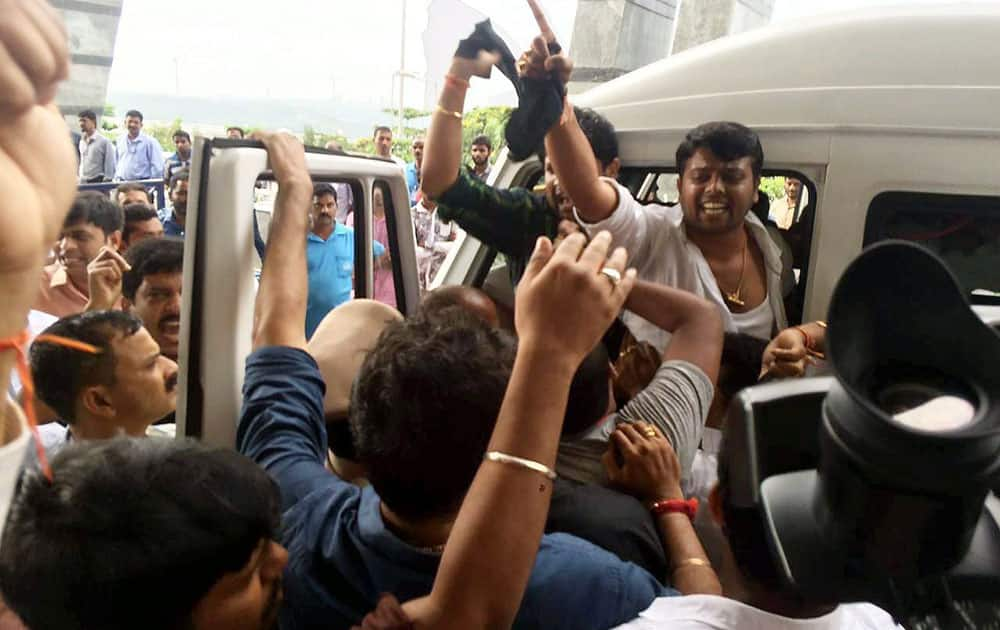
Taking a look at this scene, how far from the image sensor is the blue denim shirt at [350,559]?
1068mm

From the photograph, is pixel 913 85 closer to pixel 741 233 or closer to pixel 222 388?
pixel 741 233

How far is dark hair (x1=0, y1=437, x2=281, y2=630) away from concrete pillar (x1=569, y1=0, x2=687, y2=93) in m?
7.81

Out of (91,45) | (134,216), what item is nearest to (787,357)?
(91,45)

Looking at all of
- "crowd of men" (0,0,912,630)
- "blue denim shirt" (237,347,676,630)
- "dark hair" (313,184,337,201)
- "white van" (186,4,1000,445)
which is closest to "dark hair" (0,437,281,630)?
"crowd of men" (0,0,912,630)

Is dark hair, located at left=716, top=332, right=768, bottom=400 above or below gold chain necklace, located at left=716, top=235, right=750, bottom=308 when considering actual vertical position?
below

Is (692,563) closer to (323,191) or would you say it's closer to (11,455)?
(11,455)

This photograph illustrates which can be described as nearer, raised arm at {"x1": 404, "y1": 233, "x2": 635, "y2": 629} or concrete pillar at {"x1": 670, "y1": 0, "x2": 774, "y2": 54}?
raised arm at {"x1": 404, "y1": 233, "x2": 635, "y2": 629}

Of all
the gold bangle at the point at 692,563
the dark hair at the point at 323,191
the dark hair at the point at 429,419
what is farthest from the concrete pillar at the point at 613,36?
the dark hair at the point at 429,419

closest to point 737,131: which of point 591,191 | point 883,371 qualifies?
point 591,191

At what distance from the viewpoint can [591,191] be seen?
81.7 inches

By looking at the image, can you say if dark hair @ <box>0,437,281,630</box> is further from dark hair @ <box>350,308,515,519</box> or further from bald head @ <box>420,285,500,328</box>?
bald head @ <box>420,285,500,328</box>

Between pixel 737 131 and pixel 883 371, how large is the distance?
1.67 metres

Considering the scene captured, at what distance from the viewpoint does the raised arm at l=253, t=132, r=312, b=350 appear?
4.71 feet

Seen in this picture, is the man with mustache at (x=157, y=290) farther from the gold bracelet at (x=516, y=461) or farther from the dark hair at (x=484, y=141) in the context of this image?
the dark hair at (x=484, y=141)
